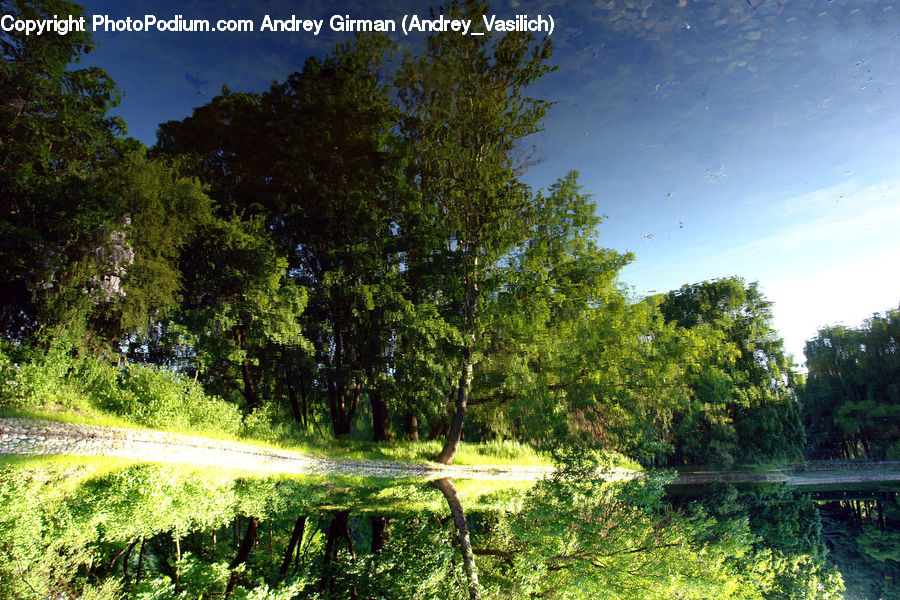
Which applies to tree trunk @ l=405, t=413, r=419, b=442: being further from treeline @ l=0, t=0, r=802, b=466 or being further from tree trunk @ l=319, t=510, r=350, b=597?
tree trunk @ l=319, t=510, r=350, b=597

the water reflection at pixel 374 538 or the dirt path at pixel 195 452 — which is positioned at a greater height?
the dirt path at pixel 195 452

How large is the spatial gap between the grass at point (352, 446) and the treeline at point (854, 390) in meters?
30.3

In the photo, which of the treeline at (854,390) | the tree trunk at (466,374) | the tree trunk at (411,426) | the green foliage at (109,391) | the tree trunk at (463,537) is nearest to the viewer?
the green foliage at (109,391)

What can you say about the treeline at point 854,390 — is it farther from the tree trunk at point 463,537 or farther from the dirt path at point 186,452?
the tree trunk at point 463,537

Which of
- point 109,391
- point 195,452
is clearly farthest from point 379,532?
point 109,391

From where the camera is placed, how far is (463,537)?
404 inches

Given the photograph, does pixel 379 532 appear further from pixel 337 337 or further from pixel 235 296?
pixel 235 296

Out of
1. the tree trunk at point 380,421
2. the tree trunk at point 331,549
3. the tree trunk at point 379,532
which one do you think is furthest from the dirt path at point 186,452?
the tree trunk at point 379,532

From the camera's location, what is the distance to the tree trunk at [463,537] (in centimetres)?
931

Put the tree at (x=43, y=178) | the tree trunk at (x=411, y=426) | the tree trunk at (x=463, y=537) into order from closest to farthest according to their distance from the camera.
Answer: the tree trunk at (x=463, y=537), the tree at (x=43, y=178), the tree trunk at (x=411, y=426)

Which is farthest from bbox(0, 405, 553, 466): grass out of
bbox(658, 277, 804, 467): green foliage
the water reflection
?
bbox(658, 277, 804, 467): green foliage

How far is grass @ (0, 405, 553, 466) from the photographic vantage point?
28.1 feet

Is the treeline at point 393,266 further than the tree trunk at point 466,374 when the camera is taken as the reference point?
No

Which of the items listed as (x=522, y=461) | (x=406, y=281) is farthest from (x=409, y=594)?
(x=406, y=281)
